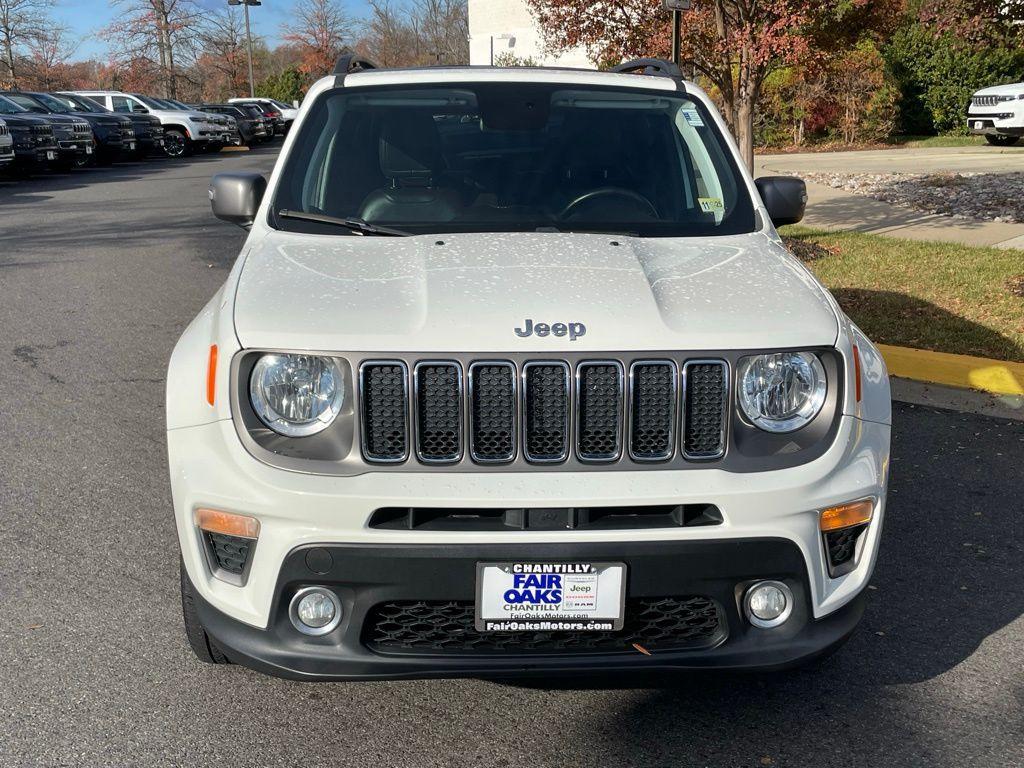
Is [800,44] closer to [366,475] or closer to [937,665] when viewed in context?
[937,665]

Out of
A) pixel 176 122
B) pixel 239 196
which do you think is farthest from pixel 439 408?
pixel 176 122

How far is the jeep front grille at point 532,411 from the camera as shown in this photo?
108 inches

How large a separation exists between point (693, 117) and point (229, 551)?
102 inches

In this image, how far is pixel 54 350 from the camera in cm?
741

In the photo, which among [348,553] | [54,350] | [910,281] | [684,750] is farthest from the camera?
[910,281]

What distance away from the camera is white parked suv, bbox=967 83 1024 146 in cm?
2366

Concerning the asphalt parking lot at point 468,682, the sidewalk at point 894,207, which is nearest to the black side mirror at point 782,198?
the asphalt parking lot at point 468,682

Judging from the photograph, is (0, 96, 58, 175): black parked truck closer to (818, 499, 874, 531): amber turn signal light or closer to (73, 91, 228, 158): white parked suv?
(73, 91, 228, 158): white parked suv

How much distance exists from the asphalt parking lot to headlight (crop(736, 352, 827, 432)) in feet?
2.31

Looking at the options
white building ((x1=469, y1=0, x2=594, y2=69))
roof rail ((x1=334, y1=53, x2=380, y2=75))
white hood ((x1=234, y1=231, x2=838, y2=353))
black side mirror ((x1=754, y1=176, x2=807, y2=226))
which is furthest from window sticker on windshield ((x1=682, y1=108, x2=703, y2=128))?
white building ((x1=469, y1=0, x2=594, y2=69))

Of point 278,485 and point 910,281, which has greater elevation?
point 278,485

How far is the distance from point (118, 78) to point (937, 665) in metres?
56.9

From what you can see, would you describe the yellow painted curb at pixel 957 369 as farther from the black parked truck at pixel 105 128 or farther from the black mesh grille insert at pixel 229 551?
the black parked truck at pixel 105 128

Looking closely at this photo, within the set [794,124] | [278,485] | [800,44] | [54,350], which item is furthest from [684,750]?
[794,124]
